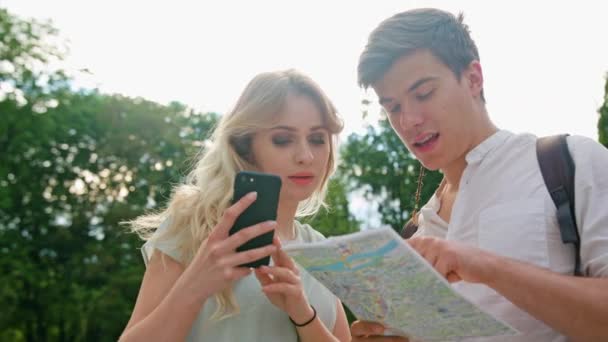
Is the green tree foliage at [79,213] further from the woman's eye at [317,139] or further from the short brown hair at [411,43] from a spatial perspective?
the short brown hair at [411,43]

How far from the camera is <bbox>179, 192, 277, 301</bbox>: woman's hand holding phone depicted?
2723 mm

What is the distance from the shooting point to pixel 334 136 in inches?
168

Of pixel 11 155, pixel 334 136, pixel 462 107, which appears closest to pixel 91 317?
pixel 11 155

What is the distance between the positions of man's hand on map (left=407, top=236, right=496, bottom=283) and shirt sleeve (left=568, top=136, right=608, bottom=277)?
0.39m

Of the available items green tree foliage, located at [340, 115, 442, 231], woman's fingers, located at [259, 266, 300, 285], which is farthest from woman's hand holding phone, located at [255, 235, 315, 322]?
green tree foliage, located at [340, 115, 442, 231]

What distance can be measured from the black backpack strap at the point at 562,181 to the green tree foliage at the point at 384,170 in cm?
1692

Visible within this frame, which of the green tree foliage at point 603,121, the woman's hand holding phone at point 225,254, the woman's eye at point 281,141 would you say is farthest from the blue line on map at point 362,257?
the green tree foliage at point 603,121

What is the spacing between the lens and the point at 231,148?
405cm

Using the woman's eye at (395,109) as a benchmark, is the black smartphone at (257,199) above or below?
below

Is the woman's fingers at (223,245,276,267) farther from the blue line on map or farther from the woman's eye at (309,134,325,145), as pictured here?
the woman's eye at (309,134,325,145)

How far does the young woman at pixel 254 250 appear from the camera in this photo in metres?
2.96

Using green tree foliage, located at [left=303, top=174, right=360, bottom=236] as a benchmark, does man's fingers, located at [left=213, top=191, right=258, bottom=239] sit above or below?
above

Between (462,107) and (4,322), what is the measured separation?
19.3 m

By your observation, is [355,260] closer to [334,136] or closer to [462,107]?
[462,107]
